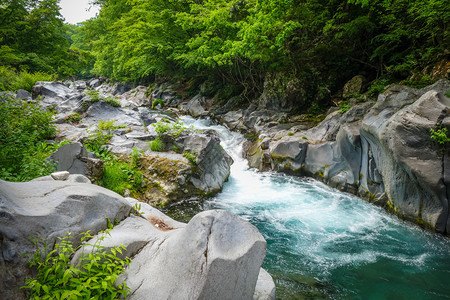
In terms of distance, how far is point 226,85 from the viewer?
21.8m

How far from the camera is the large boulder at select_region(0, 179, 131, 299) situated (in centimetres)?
240

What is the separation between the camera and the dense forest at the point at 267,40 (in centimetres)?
1125

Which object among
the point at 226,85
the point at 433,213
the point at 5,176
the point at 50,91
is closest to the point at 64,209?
the point at 5,176

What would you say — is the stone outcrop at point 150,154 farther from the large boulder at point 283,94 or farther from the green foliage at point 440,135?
the large boulder at point 283,94

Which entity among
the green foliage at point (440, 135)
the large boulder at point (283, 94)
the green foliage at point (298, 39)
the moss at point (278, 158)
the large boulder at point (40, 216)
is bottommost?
the moss at point (278, 158)

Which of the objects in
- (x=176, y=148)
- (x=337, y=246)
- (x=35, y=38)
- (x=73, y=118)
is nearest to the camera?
(x=337, y=246)

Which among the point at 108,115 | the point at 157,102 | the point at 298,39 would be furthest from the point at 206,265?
the point at 157,102

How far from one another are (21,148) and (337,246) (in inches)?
349

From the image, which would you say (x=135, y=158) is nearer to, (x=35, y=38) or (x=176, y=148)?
(x=176, y=148)

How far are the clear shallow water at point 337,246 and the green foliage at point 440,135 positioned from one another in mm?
2573

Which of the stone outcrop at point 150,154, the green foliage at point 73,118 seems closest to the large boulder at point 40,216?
the stone outcrop at point 150,154

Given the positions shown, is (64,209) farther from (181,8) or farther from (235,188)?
→ (181,8)

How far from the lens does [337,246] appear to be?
19.9 feet

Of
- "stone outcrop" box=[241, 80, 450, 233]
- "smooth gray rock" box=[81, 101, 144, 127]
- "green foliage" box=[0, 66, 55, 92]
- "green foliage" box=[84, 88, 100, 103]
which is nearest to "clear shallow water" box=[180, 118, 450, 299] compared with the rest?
"stone outcrop" box=[241, 80, 450, 233]
